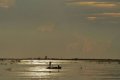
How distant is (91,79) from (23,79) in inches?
684

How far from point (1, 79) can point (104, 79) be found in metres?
26.3

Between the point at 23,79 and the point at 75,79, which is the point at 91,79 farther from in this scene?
the point at 23,79

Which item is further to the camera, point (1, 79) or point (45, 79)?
point (45, 79)

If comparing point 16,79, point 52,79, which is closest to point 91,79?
point 52,79

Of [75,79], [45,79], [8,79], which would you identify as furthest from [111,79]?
[8,79]

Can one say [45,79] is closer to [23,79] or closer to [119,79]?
[23,79]

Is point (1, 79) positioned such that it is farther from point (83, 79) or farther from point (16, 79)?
point (83, 79)

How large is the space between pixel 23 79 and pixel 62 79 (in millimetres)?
9950

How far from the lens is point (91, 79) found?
396 ft

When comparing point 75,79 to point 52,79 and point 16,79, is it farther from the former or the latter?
point 16,79

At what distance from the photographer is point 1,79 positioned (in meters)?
115

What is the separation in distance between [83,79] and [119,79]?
30.0 ft

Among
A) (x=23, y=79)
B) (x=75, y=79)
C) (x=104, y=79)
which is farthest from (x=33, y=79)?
(x=104, y=79)

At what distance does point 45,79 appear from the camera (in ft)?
401
